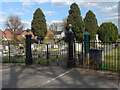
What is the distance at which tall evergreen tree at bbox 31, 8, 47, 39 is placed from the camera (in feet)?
130

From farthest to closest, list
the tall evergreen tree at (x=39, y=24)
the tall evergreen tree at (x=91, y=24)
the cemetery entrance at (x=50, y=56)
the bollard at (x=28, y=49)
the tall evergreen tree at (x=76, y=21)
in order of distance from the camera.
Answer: the tall evergreen tree at (x=39, y=24) < the tall evergreen tree at (x=91, y=24) < the tall evergreen tree at (x=76, y=21) < the cemetery entrance at (x=50, y=56) < the bollard at (x=28, y=49)

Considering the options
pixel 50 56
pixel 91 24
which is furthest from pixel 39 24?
pixel 50 56

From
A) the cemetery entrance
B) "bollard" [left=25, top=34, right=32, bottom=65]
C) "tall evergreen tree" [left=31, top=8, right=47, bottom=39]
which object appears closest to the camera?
"bollard" [left=25, top=34, right=32, bottom=65]

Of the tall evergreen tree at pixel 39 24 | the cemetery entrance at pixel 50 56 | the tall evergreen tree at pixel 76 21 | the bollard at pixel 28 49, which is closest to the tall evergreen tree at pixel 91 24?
the tall evergreen tree at pixel 76 21

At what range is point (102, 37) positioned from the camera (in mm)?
34500

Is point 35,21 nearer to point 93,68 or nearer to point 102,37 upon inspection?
point 102,37

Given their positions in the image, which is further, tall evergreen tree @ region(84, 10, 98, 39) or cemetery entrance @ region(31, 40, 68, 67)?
tall evergreen tree @ region(84, 10, 98, 39)

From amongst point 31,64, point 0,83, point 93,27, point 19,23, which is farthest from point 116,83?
point 19,23

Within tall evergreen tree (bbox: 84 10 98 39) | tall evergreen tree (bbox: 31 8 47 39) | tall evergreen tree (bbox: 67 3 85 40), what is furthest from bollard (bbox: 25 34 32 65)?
tall evergreen tree (bbox: 31 8 47 39)

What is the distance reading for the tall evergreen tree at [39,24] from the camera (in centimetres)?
3953

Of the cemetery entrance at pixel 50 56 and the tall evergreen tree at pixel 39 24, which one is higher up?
the tall evergreen tree at pixel 39 24

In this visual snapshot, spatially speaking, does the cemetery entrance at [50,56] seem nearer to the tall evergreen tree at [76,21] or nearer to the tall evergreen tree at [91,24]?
the tall evergreen tree at [76,21]

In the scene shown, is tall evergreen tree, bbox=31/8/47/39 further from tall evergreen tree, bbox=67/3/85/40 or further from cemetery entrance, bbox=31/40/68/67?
cemetery entrance, bbox=31/40/68/67

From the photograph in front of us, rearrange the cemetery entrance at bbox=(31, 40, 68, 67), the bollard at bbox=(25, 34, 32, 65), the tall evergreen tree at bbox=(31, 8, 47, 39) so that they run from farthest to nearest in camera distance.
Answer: the tall evergreen tree at bbox=(31, 8, 47, 39) < the cemetery entrance at bbox=(31, 40, 68, 67) < the bollard at bbox=(25, 34, 32, 65)
